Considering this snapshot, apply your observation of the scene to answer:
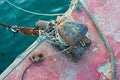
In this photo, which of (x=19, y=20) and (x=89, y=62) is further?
(x=19, y=20)

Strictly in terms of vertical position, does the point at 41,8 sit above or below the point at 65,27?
below

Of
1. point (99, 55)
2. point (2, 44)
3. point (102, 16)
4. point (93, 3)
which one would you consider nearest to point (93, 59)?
point (99, 55)

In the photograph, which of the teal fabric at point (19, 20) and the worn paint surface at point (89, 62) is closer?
the worn paint surface at point (89, 62)

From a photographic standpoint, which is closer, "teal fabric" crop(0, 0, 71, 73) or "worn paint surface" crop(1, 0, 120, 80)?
"worn paint surface" crop(1, 0, 120, 80)

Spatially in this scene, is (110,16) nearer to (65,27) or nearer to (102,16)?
(102,16)

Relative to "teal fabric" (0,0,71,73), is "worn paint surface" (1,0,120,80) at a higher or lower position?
higher

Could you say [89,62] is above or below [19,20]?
above

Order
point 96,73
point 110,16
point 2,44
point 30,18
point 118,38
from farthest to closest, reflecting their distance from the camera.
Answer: point 30,18, point 2,44, point 110,16, point 118,38, point 96,73

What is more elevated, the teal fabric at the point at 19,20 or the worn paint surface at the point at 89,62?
the worn paint surface at the point at 89,62
